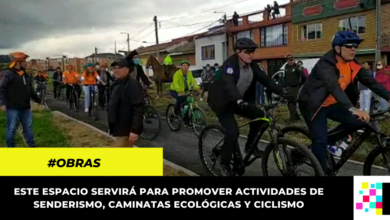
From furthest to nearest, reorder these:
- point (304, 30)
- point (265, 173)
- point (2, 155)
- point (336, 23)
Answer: point (304, 30), point (336, 23), point (265, 173), point (2, 155)

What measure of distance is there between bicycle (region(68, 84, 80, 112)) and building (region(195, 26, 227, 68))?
95.4 feet

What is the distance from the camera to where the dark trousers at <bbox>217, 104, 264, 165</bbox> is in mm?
5145

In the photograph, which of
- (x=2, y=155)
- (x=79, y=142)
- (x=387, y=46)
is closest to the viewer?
(x=2, y=155)

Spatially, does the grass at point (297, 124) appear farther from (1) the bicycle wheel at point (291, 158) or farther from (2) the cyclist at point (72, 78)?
(2) the cyclist at point (72, 78)

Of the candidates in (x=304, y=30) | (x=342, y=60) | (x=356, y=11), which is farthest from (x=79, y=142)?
(x=304, y=30)

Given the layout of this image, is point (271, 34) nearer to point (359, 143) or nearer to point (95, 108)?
point (95, 108)

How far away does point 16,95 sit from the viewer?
7.30m

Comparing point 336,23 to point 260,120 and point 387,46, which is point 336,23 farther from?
point 260,120

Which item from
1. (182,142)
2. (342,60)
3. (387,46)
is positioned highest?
(387,46)

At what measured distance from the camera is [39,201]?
11.1 feet

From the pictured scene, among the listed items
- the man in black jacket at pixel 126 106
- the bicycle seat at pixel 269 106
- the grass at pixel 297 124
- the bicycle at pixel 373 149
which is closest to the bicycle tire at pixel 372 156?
the bicycle at pixel 373 149

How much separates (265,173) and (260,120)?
66cm

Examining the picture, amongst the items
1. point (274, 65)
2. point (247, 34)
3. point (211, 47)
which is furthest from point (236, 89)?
point (211, 47)

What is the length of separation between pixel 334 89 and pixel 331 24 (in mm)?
27603
